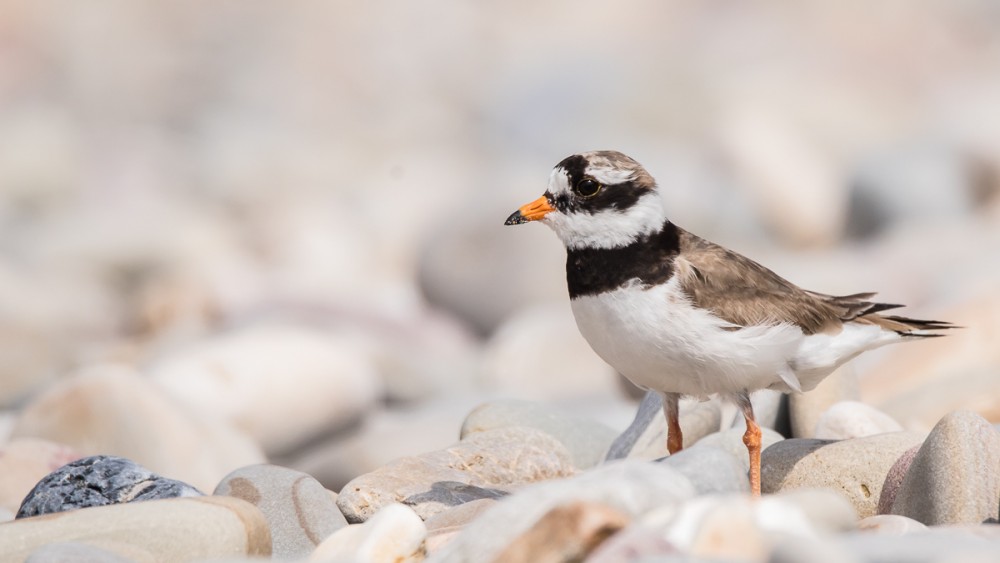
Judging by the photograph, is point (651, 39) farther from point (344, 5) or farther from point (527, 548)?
point (527, 548)

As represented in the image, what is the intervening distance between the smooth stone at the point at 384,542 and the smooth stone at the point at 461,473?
0.88 meters

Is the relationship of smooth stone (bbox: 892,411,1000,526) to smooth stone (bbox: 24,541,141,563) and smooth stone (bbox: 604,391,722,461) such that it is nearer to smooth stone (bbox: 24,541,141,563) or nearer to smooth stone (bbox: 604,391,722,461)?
smooth stone (bbox: 604,391,722,461)

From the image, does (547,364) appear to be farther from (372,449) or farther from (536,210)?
(536,210)

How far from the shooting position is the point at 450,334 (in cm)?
1378

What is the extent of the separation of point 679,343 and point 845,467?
102 cm

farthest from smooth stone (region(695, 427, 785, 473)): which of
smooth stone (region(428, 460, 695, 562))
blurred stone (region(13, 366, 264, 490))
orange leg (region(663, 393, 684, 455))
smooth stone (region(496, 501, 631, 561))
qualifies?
blurred stone (region(13, 366, 264, 490))

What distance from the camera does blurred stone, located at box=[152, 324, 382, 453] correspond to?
9180 millimetres

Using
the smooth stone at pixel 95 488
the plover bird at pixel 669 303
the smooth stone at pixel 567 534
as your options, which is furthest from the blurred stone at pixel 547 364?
the smooth stone at pixel 567 534

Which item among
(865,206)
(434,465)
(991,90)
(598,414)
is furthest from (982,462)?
(991,90)

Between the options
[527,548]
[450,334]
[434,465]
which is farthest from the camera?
[450,334]

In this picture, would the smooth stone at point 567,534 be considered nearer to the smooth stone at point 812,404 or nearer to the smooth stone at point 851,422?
the smooth stone at point 851,422

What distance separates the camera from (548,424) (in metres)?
6.76

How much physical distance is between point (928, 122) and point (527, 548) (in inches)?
778

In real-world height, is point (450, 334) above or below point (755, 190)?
below
